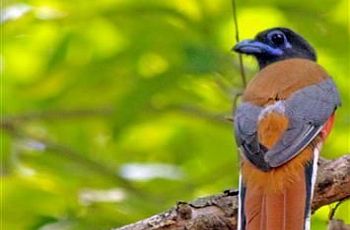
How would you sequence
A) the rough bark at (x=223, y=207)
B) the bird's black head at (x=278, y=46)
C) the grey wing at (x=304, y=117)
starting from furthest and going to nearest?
the bird's black head at (x=278, y=46) → the grey wing at (x=304, y=117) → the rough bark at (x=223, y=207)

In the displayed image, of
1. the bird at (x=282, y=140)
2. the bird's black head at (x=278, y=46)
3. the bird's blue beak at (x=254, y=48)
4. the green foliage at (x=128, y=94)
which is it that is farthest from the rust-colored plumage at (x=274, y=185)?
the green foliage at (x=128, y=94)

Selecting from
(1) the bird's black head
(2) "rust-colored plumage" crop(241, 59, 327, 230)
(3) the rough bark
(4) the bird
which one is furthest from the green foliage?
(3) the rough bark

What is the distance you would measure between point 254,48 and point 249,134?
3.20 ft

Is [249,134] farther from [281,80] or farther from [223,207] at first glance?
[281,80]

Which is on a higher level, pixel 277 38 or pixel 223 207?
pixel 277 38

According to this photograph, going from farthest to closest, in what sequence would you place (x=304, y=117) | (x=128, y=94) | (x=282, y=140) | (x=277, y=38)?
(x=128, y=94), (x=277, y=38), (x=304, y=117), (x=282, y=140)

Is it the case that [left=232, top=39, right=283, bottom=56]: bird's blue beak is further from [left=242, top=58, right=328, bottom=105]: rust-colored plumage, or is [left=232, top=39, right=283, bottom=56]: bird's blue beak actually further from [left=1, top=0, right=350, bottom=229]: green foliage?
[left=1, top=0, right=350, bottom=229]: green foliage

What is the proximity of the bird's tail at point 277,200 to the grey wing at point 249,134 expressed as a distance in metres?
0.07

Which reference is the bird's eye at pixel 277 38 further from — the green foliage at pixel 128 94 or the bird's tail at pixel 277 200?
the bird's tail at pixel 277 200

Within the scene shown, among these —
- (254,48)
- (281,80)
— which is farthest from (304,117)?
(254,48)

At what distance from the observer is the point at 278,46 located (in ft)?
22.8

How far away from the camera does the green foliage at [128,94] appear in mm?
7059

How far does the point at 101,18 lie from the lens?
7422 mm

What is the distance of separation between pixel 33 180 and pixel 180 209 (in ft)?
5.11
